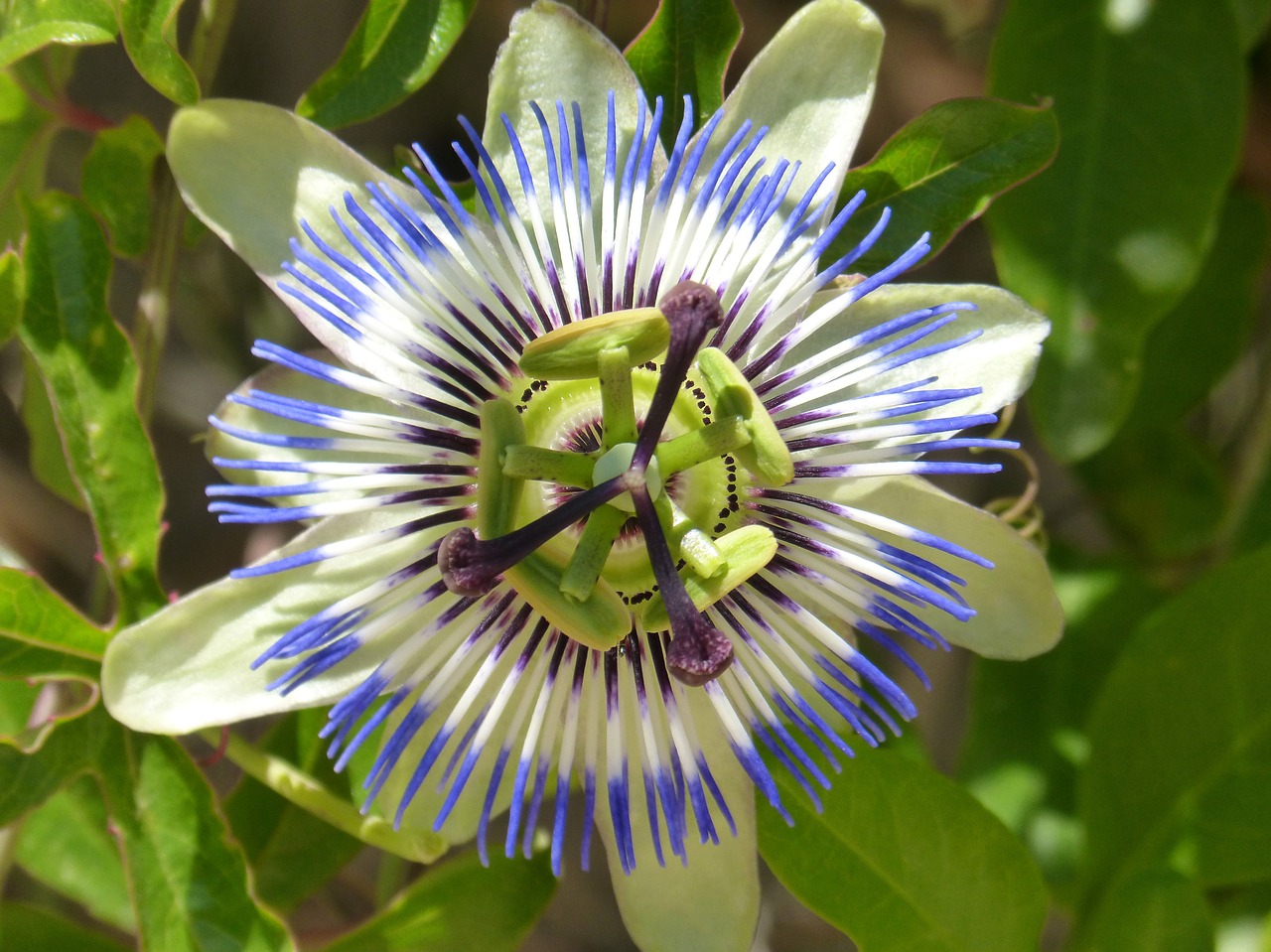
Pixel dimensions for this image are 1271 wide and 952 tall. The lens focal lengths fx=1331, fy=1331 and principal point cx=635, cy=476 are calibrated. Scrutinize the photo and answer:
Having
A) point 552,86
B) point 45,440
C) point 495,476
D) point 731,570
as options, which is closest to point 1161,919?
point 731,570

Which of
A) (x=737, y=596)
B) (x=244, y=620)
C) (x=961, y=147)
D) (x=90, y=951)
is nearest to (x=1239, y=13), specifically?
(x=961, y=147)

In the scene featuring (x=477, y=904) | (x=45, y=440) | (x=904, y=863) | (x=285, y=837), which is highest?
(x=45, y=440)

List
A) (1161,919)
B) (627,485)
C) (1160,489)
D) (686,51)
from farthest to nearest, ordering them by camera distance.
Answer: (1160,489) < (1161,919) < (686,51) < (627,485)

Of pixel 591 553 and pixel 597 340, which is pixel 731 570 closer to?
pixel 591 553

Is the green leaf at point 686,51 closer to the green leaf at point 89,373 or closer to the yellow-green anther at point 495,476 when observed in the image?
the yellow-green anther at point 495,476

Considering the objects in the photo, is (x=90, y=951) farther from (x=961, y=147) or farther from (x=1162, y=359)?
(x=1162, y=359)

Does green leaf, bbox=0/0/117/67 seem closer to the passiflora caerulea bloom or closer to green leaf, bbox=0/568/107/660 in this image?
the passiflora caerulea bloom

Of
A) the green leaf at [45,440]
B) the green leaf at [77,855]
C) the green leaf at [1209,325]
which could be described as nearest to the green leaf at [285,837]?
the green leaf at [77,855]

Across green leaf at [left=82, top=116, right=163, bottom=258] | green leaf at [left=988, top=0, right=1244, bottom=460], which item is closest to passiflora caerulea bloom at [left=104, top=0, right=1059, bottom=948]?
green leaf at [left=82, top=116, right=163, bottom=258]
